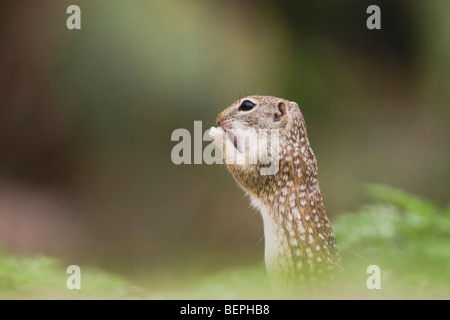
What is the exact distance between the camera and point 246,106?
4.45 metres

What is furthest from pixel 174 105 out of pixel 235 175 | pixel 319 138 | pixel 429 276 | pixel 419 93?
pixel 429 276

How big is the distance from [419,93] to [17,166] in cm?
545

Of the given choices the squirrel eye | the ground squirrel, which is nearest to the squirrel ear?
the ground squirrel

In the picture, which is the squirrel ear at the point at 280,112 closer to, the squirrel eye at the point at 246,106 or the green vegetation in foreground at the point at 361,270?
the squirrel eye at the point at 246,106

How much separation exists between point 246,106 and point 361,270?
1.56 meters

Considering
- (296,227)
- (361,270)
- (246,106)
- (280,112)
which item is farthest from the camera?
(246,106)

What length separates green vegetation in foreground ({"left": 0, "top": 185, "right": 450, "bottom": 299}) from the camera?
2816mm

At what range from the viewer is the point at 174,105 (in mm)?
8453

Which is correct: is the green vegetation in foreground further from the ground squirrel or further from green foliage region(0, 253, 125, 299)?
the ground squirrel

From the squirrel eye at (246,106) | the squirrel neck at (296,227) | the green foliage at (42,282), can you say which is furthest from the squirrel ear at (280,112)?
the green foliage at (42,282)

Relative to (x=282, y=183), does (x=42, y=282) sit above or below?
below

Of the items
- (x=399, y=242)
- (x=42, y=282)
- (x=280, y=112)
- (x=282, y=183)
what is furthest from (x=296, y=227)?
(x=42, y=282)

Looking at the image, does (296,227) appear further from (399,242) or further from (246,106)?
(246,106)

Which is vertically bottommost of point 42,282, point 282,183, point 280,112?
point 42,282
